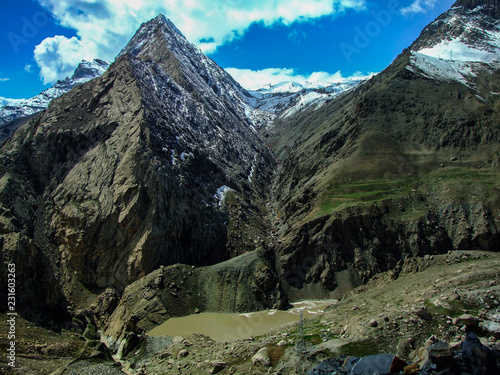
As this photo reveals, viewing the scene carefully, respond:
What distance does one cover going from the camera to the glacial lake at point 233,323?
4139 centimetres

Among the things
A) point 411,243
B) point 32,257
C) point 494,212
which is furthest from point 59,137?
point 494,212

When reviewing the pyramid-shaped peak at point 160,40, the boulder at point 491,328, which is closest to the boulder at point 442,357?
the boulder at point 491,328

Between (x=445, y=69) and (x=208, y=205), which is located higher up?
(x=445, y=69)

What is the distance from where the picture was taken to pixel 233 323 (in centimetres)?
4519

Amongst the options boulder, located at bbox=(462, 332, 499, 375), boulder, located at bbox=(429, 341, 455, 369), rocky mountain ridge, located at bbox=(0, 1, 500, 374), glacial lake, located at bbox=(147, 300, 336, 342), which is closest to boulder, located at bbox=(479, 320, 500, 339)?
boulder, located at bbox=(462, 332, 499, 375)

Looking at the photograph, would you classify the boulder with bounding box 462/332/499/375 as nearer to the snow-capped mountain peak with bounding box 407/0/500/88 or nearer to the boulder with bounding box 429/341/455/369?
the boulder with bounding box 429/341/455/369

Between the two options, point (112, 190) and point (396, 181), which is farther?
point (396, 181)

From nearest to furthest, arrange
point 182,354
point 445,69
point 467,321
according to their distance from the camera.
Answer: point 467,321 < point 182,354 < point 445,69

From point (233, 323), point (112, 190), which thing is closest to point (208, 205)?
point (112, 190)

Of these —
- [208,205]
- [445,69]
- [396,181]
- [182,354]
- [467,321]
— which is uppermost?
[445,69]

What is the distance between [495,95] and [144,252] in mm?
91773

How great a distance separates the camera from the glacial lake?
136ft

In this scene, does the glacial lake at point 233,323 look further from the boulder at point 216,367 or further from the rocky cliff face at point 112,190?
the boulder at point 216,367

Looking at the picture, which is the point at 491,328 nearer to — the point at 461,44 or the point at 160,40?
the point at 461,44
